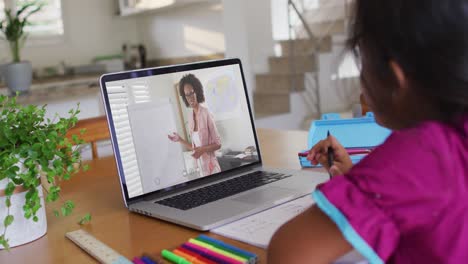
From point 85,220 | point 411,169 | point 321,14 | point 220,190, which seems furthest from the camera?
point 321,14

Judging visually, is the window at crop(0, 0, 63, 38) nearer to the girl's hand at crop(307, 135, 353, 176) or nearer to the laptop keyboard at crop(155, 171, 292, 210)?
the laptop keyboard at crop(155, 171, 292, 210)

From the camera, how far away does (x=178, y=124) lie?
110 cm

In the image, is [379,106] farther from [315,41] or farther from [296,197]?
[315,41]

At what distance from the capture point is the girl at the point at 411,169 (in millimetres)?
517

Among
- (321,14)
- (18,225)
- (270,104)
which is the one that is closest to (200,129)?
(18,225)

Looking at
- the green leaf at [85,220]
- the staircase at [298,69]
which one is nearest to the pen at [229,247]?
the green leaf at [85,220]

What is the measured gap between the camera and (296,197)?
→ 0.99 metres

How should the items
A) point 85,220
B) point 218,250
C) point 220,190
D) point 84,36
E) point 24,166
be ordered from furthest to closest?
point 84,36 → point 220,190 → point 85,220 → point 24,166 → point 218,250

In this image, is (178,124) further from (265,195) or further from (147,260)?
(147,260)

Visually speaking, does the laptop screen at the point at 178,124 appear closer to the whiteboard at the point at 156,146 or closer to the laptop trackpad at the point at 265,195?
the whiteboard at the point at 156,146

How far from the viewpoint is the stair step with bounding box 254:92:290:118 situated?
459 centimetres

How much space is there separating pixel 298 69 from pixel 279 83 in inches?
8.6

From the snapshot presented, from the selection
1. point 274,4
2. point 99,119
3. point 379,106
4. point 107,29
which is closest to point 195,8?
point 107,29

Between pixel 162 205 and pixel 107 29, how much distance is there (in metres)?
3.99
